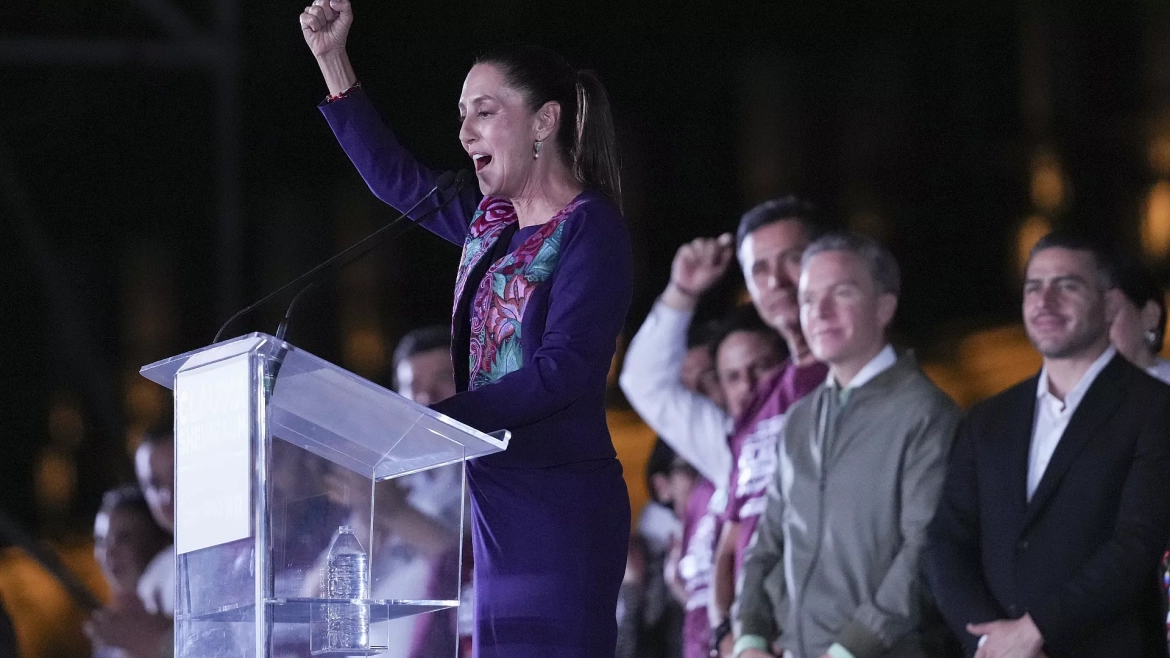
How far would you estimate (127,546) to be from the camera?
4613mm

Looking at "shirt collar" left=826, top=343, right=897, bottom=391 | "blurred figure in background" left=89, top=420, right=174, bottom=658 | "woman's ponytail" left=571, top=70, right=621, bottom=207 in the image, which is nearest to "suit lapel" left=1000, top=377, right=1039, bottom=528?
"shirt collar" left=826, top=343, right=897, bottom=391

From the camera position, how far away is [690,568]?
4.09 meters

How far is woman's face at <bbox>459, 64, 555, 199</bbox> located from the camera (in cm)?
211

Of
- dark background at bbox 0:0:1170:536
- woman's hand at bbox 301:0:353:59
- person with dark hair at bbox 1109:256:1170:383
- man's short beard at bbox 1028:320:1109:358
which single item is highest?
dark background at bbox 0:0:1170:536

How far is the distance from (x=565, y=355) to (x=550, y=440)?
13 centimetres

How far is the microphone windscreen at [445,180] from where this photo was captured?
6.98 feet

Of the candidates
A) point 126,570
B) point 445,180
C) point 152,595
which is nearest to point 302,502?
point 445,180

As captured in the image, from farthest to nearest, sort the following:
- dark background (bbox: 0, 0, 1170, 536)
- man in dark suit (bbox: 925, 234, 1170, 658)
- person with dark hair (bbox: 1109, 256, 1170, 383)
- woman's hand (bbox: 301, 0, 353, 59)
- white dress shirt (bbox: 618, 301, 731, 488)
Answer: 1. dark background (bbox: 0, 0, 1170, 536)
2. white dress shirt (bbox: 618, 301, 731, 488)
3. person with dark hair (bbox: 1109, 256, 1170, 383)
4. man in dark suit (bbox: 925, 234, 1170, 658)
5. woman's hand (bbox: 301, 0, 353, 59)

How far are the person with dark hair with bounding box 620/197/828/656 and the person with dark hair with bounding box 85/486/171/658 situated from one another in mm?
1487

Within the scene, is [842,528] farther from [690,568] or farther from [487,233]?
[487,233]

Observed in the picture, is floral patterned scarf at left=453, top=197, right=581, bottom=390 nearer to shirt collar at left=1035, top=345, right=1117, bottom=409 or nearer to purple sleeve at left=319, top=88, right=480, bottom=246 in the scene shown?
purple sleeve at left=319, top=88, right=480, bottom=246

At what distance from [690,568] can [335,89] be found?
6.89 feet

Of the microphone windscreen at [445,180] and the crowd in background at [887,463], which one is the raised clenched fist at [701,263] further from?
the microphone windscreen at [445,180]

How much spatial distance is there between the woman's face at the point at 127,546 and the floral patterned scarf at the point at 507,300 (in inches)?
109
